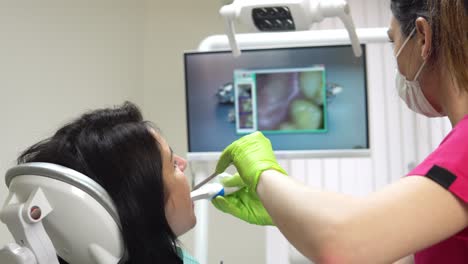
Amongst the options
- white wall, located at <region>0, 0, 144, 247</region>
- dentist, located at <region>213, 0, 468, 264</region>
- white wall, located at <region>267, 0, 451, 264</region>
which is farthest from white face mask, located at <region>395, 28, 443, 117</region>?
white wall, located at <region>267, 0, 451, 264</region>

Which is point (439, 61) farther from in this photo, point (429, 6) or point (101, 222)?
point (101, 222)

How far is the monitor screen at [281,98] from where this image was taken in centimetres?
174

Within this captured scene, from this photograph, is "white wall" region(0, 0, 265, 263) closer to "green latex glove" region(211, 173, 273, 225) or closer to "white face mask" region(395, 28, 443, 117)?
"green latex glove" region(211, 173, 273, 225)

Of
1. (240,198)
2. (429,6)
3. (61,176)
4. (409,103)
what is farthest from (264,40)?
(61,176)

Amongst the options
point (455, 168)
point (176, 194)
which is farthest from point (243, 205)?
point (455, 168)

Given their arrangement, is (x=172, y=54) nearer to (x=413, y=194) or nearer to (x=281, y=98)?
(x=281, y=98)

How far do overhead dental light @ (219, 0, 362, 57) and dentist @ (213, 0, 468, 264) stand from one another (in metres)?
0.48

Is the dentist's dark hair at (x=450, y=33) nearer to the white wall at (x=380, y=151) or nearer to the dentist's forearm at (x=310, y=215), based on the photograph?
the dentist's forearm at (x=310, y=215)

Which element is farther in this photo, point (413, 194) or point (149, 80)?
point (149, 80)

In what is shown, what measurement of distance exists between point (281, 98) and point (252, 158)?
784 mm

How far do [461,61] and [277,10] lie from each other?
729 mm

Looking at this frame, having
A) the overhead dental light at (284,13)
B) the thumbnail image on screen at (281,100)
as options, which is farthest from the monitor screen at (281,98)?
the overhead dental light at (284,13)

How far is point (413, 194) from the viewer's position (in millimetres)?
762

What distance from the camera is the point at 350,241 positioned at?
2.51 ft
